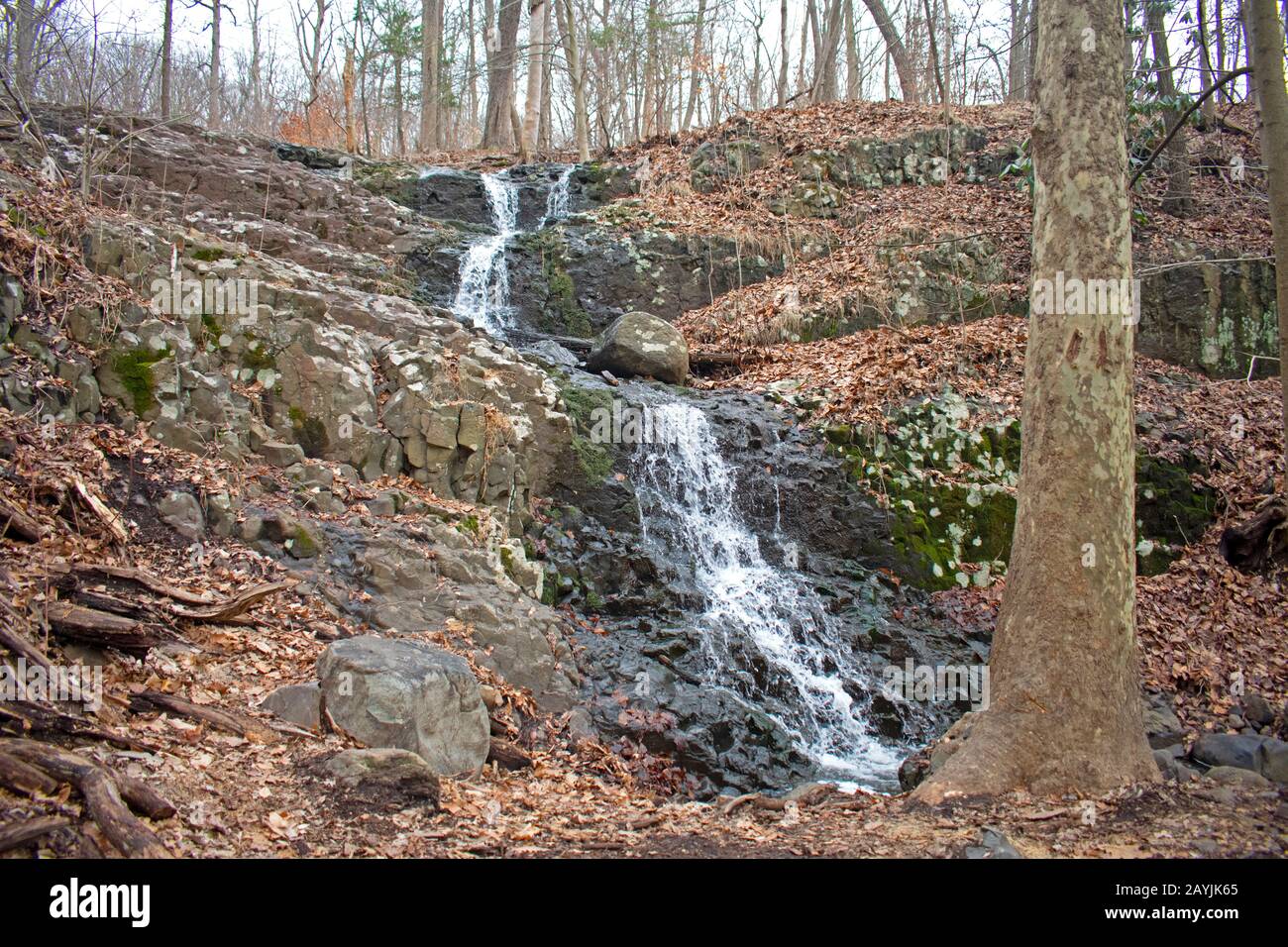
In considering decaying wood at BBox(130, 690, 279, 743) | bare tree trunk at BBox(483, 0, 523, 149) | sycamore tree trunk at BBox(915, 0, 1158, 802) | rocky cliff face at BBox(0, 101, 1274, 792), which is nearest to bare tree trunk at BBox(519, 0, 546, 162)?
bare tree trunk at BBox(483, 0, 523, 149)

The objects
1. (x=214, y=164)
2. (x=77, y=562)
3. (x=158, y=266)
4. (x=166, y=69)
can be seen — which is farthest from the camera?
(x=166, y=69)

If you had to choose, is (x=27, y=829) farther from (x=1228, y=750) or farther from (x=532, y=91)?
(x=532, y=91)

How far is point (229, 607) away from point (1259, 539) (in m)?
10.4

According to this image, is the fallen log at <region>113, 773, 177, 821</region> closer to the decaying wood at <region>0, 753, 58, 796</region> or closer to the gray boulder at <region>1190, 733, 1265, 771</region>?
the decaying wood at <region>0, 753, 58, 796</region>

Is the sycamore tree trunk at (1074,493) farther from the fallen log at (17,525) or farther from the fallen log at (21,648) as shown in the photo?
the fallen log at (17,525)

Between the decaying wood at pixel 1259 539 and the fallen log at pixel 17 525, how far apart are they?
11.3 metres

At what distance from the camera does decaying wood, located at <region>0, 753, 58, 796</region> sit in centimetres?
277

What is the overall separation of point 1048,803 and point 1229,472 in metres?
7.58

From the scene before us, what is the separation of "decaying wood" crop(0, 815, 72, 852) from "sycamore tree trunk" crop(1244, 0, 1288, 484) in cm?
808

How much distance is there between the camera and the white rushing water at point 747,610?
7.17 m

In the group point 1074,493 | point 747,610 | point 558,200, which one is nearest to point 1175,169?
point 558,200

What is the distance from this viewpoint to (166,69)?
1723 centimetres
